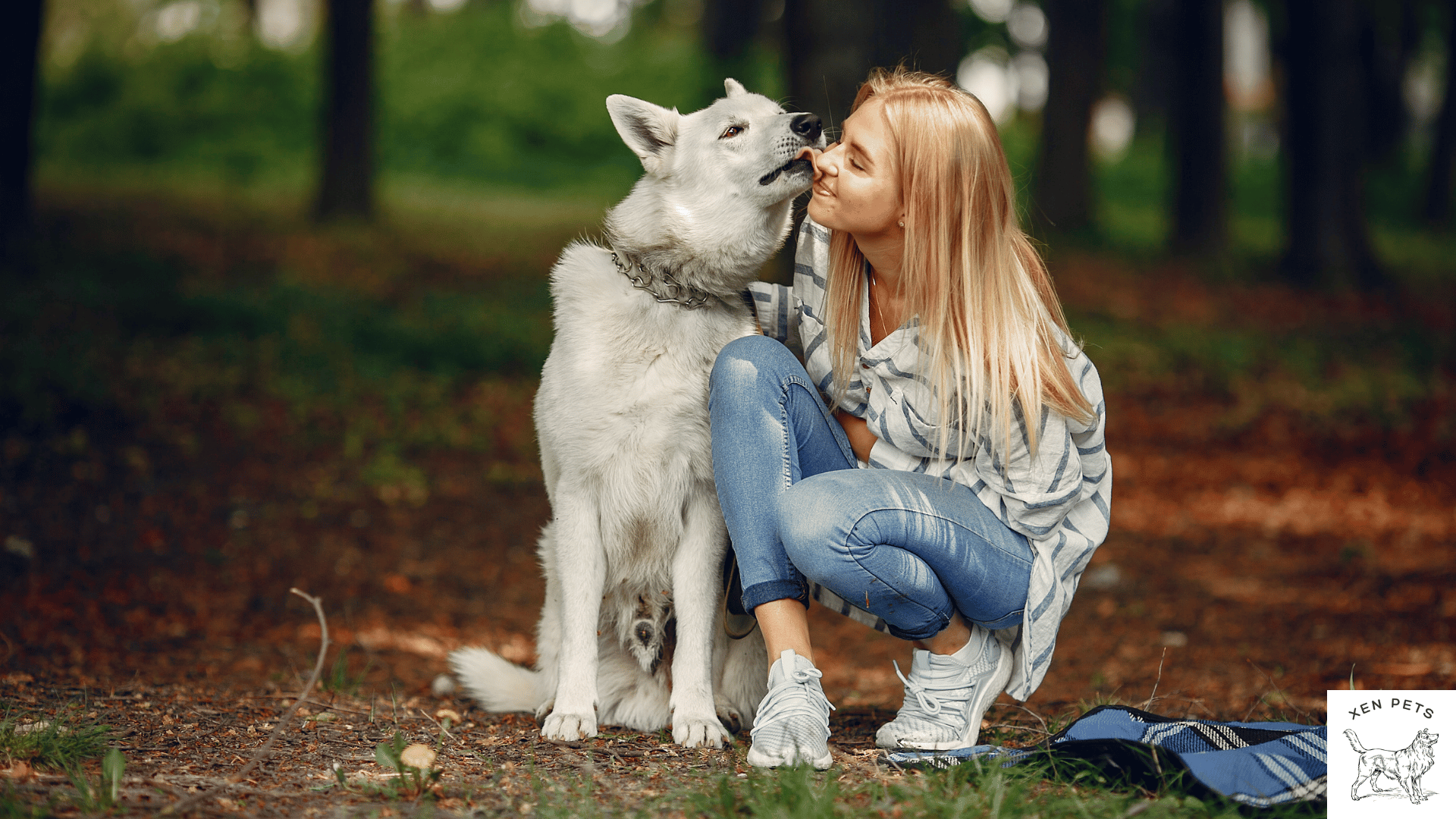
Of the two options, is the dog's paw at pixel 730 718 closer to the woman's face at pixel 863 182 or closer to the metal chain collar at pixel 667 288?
the metal chain collar at pixel 667 288

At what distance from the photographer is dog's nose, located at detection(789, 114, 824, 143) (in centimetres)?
308

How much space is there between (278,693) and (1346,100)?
12.2m

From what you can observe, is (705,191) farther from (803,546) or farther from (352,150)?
(352,150)

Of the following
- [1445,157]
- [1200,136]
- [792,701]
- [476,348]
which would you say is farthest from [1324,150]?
[792,701]

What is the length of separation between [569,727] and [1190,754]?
1493mm

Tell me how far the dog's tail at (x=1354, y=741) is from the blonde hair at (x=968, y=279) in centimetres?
86

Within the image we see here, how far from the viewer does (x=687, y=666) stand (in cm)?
287

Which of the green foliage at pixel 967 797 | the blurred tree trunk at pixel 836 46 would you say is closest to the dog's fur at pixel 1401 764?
the green foliage at pixel 967 797

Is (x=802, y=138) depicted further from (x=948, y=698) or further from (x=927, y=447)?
(x=948, y=698)

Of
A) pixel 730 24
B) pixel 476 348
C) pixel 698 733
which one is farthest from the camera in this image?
pixel 730 24

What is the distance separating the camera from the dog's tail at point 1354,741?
225 centimetres

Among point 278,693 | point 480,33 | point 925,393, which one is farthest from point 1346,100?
point 480,33

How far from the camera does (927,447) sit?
9.01ft

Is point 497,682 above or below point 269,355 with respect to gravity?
below
